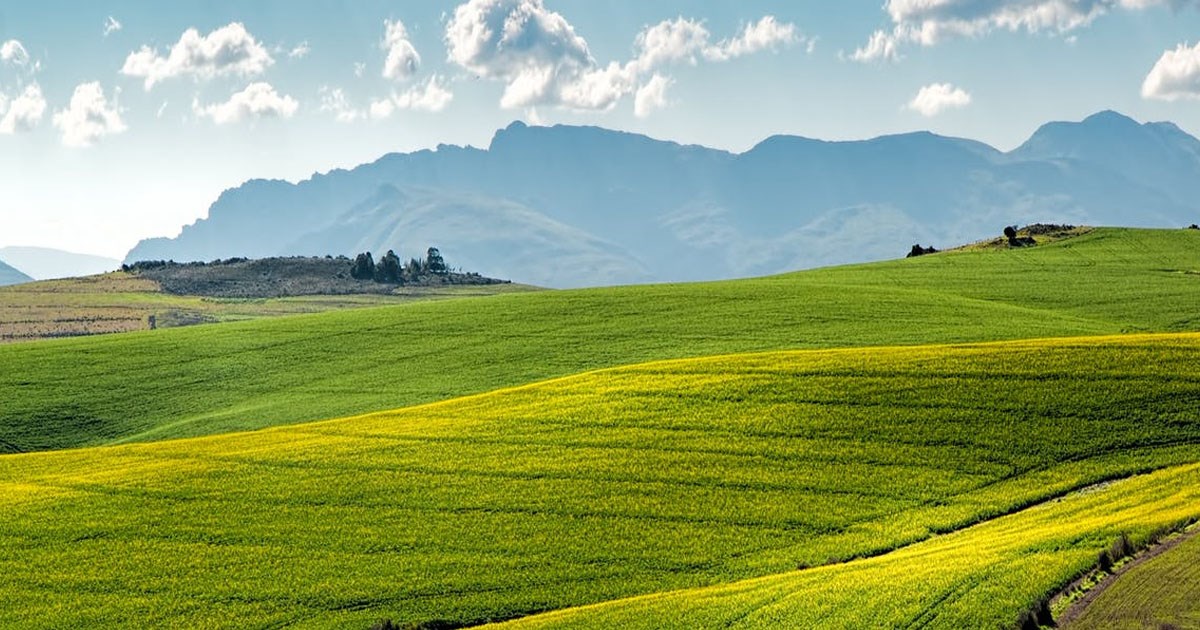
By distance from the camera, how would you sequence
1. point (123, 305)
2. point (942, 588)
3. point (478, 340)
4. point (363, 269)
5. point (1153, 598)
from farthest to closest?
1. point (363, 269)
2. point (123, 305)
3. point (478, 340)
4. point (942, 588)
5. point (1153, 598)

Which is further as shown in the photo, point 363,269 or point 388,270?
point 363,269

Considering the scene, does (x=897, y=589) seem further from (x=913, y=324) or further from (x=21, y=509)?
(x=913, y=324)

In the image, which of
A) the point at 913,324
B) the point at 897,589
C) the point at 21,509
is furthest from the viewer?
the point at 913,324

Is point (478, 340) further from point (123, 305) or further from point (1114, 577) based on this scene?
point (123, 305)

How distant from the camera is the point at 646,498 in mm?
32656

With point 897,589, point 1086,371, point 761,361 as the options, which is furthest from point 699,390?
point 897,589

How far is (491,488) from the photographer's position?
34.1 meters

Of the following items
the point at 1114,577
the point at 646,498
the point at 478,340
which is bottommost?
the point at 1114,577

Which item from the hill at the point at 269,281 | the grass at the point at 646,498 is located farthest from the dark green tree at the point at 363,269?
the grass at the point at 646,498

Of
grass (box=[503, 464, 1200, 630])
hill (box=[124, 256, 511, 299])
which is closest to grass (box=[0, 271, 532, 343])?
hill (box=[124, 256, 511, 299])

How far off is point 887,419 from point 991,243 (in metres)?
78.8

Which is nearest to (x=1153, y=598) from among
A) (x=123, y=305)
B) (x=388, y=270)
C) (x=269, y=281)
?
(x=123, y=305)

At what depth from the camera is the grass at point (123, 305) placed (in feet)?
399

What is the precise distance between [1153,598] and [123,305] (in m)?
145
